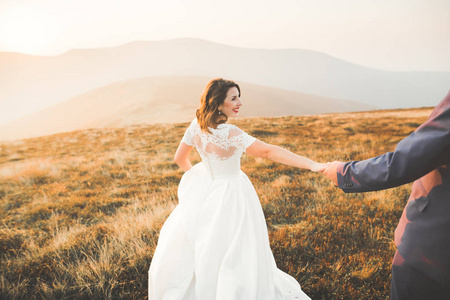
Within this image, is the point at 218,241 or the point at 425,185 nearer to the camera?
the point at 425,185

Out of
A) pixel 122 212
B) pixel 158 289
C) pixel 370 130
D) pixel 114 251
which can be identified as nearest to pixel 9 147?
pixel 122 212

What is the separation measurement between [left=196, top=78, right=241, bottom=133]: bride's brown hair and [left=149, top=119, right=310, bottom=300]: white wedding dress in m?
0.12

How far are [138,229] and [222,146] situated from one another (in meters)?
2.92

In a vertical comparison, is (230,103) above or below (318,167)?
above

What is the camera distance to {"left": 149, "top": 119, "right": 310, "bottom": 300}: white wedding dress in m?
2.72

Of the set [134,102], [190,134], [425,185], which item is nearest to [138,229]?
[190,134]

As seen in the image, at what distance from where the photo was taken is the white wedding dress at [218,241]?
2721 mm

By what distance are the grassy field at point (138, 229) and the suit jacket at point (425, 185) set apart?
203 centimetres

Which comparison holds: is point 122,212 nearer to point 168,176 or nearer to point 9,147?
point 168,176

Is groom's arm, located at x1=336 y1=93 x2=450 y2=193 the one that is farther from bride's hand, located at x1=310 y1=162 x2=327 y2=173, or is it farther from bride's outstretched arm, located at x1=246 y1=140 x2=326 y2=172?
bride's outstretched arm, located at x1=246 y1=140 x2=326 y2=172

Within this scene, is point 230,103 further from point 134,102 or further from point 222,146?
point 134,102

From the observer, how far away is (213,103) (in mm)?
3047

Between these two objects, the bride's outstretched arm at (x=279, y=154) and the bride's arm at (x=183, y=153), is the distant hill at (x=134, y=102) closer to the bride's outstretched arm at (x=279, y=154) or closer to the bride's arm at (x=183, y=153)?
the bride's arm at (x=183, y=153)

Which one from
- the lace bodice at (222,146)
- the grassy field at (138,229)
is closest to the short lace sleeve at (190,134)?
the lace bodice at (222,146)
